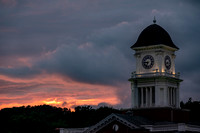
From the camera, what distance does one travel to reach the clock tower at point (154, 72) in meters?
88.9

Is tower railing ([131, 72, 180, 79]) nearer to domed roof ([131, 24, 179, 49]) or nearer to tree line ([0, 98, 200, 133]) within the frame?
domed roof ([131, 24, 179, 49])

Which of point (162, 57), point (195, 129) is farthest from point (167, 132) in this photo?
point (162, 57)

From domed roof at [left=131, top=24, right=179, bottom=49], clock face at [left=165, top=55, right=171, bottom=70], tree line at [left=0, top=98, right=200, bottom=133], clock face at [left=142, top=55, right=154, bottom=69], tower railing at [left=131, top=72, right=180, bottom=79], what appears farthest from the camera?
tree line at [left=0, top=98, right=200, bottom=133]

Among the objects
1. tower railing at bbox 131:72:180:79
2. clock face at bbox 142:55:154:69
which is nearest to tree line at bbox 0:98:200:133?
tower railing at bbox 131:72:180:79

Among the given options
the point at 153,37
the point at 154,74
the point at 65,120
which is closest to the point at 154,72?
the point at 154,74

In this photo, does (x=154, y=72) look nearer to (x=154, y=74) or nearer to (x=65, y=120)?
(x=154, y=74)

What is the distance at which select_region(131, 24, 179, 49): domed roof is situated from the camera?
299ft

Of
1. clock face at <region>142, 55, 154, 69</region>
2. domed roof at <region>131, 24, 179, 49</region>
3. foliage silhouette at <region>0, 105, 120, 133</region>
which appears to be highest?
domed roof at <region>131, 24, 179, 49</region>

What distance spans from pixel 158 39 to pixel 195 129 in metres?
19.3

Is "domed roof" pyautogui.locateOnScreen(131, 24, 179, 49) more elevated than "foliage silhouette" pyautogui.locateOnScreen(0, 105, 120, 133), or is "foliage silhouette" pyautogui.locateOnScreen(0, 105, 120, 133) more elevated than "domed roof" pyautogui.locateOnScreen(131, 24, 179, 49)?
"domed roof" pyautogui.locateOnScreen(131, 24, 179, 49)

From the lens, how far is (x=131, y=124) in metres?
79.7

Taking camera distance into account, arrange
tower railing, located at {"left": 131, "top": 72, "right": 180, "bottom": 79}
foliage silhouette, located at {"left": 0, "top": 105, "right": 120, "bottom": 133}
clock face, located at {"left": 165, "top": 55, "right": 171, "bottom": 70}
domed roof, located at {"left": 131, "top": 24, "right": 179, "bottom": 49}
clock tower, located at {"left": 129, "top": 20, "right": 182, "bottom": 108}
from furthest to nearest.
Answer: foliage silhouette, located at {"left": 0, "top": 105, "right": 120, "bottom": 133} < clock face, located at {"left": 165, "top": 55, "right": 171, "bottom": 70} < domed roof, located at {"left": 131, "top": 24, "right": 179, "bottom": 49} < tower railing, located at {"left": 131, "top": 72, "right": 180, "bottom": 79} < clock tower, located at {"left": 129, "top": 20, "right": 182, "bottom": 108}

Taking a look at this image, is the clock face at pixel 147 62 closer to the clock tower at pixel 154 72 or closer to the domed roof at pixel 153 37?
the clock tower at pixel 154 72

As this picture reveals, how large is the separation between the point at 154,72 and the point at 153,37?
267 inches
